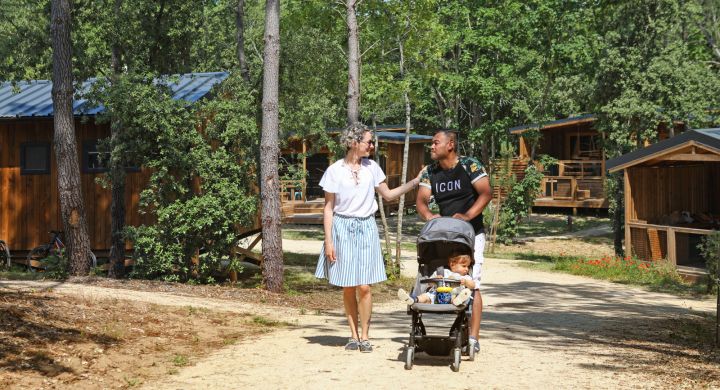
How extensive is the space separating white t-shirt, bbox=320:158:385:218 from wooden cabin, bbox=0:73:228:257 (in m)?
11.6

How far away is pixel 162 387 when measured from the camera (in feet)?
23.5

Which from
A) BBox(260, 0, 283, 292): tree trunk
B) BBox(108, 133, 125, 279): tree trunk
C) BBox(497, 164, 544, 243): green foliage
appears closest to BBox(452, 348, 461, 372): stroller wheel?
BBox(260, 0, 283, 292): tree trunk

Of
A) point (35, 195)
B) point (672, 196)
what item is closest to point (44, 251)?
point (35, 195)

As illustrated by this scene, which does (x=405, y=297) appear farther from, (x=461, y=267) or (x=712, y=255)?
(x=712, y=255)

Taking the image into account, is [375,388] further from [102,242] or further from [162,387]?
[102,242]

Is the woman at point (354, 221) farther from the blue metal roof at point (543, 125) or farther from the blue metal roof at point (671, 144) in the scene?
the blue metal roof at point (543, 125)

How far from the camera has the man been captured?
783 centimetres

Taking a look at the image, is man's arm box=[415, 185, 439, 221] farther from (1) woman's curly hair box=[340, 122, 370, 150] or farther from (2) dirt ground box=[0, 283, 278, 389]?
(2) dirt ground box=[0, 283, 278, 389]

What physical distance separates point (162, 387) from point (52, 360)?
3.64ft

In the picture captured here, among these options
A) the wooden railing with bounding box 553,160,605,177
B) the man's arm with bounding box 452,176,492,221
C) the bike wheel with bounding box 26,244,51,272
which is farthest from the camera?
the wooden railing with bounding box 553,160,605,177

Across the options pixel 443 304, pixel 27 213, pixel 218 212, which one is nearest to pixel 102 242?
pixel 27 213

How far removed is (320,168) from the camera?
40125mm

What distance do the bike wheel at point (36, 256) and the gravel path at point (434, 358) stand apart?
652 cm

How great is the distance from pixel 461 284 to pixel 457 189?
88cm
